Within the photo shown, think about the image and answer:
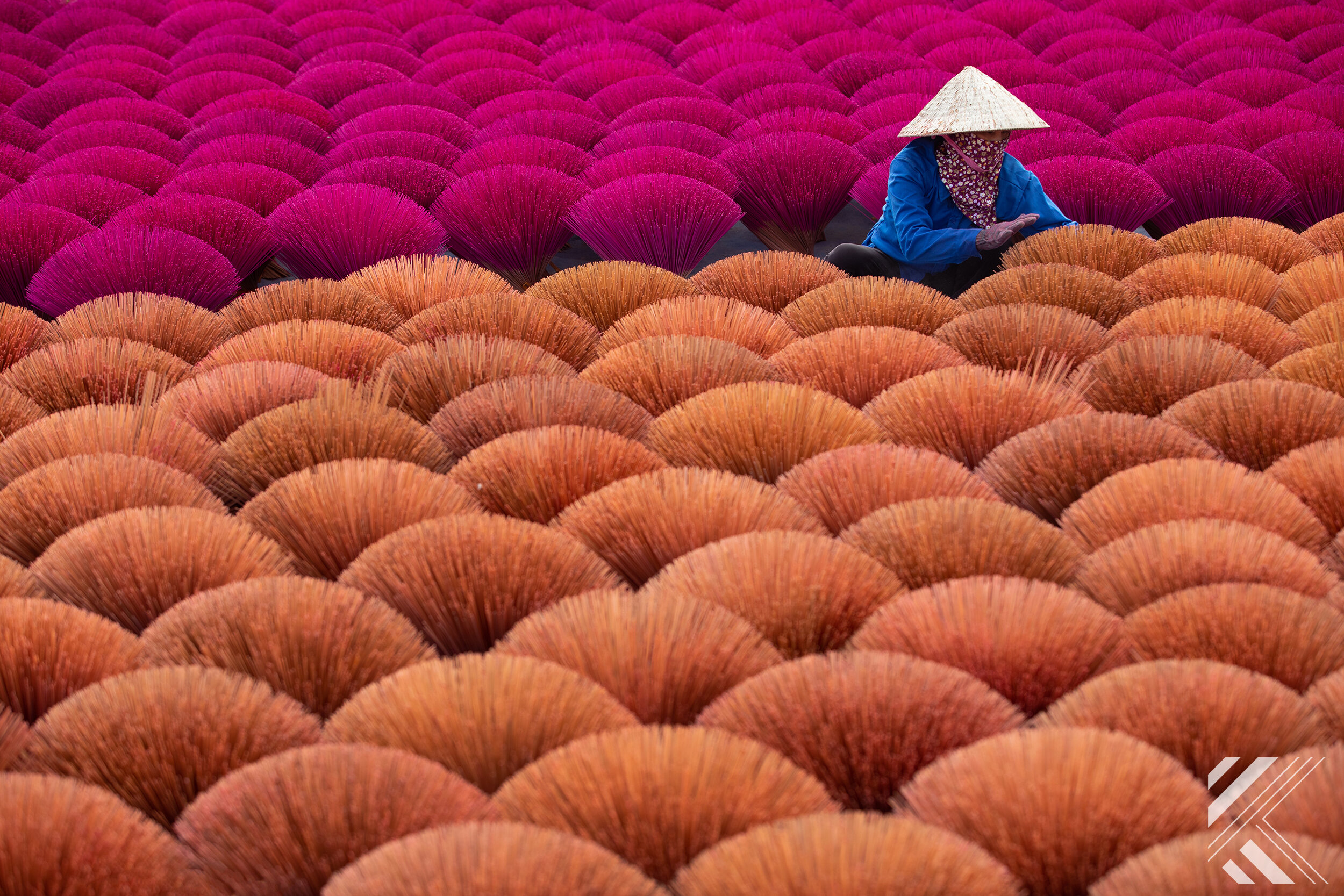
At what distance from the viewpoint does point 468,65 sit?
2457 millimetres

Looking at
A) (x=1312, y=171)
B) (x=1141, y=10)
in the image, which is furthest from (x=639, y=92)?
(x=1141, y=10)

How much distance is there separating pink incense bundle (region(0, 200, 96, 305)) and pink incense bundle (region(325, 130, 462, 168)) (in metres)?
0.43

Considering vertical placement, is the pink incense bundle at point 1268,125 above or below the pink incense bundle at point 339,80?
below

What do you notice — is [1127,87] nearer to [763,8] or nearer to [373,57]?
[763,8]

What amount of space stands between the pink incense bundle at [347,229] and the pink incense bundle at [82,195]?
0.23m

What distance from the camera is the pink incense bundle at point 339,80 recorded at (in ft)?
7.85

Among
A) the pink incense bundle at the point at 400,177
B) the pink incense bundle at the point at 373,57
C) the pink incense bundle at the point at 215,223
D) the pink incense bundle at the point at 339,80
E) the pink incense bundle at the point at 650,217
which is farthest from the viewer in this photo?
the pink incense bundle at the point at 373,57

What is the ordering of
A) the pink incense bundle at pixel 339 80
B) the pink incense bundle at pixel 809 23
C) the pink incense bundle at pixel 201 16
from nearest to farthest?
1. the pink incense bundle at pixel 339 80
2. the pink incense bundle at pixel 809 23
3. the pink incense bundle at pixel 201 16

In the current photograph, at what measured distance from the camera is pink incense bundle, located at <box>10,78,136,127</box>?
233 cm

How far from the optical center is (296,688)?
86 cm

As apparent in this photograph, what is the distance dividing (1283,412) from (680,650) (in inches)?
24.7

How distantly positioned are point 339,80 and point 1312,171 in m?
1.69

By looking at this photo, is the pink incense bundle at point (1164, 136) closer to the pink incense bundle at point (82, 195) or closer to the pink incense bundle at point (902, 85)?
the pink incense bundle at point (902, 85)

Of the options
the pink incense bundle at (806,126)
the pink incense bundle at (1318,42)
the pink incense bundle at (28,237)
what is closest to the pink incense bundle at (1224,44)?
the pink incense bundle at (1318,42)
